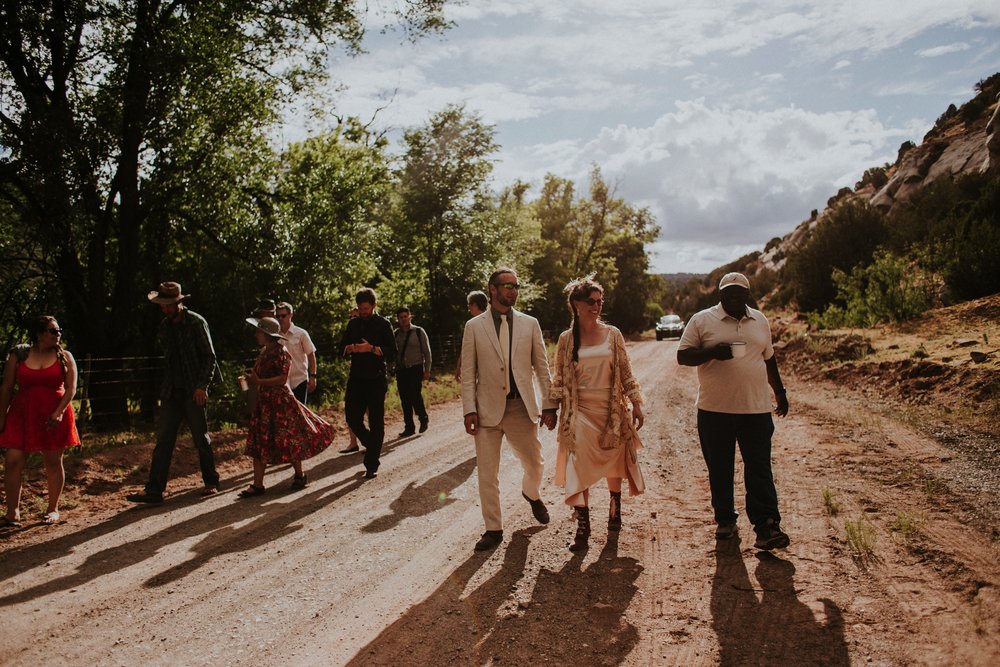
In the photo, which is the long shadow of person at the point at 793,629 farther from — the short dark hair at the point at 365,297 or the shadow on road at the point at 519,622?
the short dark hair at the point at 365,297

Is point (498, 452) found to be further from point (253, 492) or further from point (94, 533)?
point (94, 533)

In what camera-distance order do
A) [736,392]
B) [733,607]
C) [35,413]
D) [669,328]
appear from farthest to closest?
1. [669,328]
2. [35,413]
3. [736,392]
4. [733,607]

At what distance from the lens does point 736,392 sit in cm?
527

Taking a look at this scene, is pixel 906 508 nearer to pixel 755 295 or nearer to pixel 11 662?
pixel 11 662

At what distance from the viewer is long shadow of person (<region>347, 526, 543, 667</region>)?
12.0 feet

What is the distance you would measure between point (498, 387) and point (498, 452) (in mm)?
569

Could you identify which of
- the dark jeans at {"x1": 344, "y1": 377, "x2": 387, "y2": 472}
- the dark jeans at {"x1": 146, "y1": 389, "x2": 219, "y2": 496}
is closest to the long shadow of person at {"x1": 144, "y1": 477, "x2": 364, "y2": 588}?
the dark jeans at {"x1": 344, "y1": 377, "x2": 387, "y2": 472}

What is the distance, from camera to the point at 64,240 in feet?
37.8

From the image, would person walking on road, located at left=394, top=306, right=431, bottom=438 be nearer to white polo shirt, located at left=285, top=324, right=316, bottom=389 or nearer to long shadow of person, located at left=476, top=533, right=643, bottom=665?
white polo shirt, located at left=285, top=324, right=316, bottom=389

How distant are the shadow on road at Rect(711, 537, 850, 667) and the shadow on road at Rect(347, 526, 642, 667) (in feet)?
1.84

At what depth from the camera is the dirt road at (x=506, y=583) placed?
12.2 ft

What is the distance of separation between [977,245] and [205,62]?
18467mm

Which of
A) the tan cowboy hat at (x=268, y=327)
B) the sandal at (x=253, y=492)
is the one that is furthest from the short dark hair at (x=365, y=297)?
the sandal at (x=253, y=492)

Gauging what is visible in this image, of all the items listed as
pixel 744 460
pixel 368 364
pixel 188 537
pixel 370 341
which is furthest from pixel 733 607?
pixel 370 341
